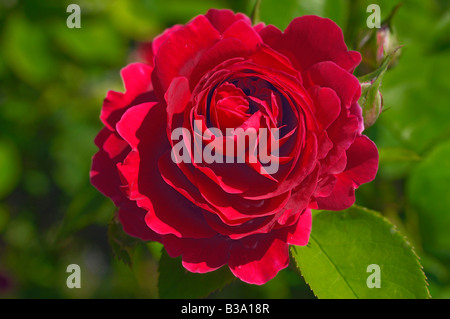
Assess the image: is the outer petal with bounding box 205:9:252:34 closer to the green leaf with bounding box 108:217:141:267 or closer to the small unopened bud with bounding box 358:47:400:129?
the small unopened bud with bounding box 358:47:400:129

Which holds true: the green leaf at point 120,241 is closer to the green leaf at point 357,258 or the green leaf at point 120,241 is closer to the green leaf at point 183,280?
the green leaf at point 183,280

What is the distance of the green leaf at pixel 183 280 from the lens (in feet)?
2.81

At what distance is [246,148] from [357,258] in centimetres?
32

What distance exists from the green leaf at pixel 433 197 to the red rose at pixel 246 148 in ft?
1.82

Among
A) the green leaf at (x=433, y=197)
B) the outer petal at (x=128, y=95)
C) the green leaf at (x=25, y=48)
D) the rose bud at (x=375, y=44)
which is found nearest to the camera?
the outer petal at (x=128, y=95)

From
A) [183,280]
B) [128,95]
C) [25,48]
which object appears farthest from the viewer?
[25,48]

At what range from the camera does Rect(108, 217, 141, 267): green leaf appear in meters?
0.83

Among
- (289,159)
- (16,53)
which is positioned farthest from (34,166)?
(289,159)

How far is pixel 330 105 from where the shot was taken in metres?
0.66

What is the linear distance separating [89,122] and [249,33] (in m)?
1.37

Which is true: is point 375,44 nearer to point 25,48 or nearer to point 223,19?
point 223,19

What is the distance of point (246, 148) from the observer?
2.16 ft
